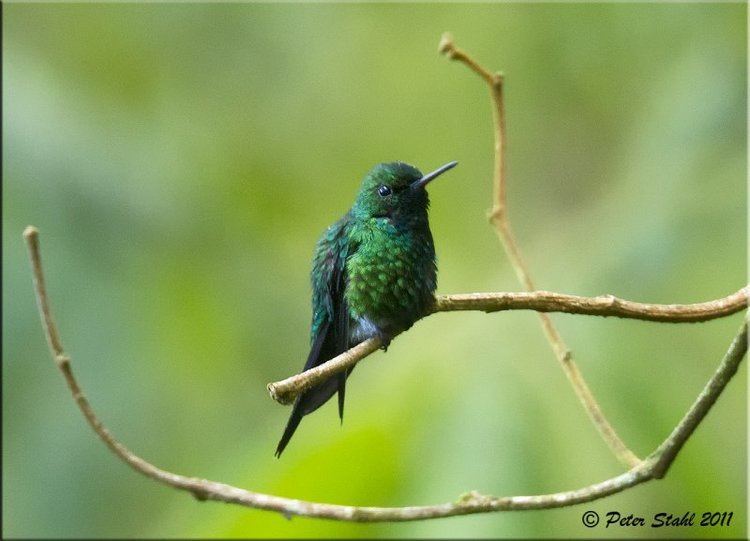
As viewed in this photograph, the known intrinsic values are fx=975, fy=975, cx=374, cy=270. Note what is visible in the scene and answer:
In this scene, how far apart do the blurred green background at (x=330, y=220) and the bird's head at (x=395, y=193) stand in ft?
2.74

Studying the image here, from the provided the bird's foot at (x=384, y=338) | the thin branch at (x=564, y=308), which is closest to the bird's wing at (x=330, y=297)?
the bird's foot at (x=384, y=338)

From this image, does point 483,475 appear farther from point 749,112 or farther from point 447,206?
point 447,206

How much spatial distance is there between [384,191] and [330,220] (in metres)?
2.65

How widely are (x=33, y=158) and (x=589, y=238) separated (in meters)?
2.50

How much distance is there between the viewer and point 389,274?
270cm

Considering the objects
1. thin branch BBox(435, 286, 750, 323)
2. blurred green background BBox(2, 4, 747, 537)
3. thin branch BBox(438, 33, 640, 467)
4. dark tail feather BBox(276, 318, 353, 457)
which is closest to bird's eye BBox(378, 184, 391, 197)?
thin branch BBox(438, 33, 640, 467)

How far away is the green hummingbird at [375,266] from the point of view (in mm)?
2682

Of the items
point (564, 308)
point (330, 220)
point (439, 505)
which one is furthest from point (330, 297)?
point (330, 220)

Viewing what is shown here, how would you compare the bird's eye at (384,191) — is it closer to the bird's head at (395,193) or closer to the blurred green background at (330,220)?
the bird's head at (395,193)

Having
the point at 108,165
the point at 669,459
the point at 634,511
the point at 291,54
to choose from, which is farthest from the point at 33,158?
the point at 669,459

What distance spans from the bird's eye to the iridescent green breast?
74mm

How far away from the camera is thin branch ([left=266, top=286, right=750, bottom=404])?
1.97 metres

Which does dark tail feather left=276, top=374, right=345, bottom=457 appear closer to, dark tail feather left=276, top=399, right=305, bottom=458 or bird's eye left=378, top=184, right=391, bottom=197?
dark tail feather left=276, top=399, right=305, bottom=458

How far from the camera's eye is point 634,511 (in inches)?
123
